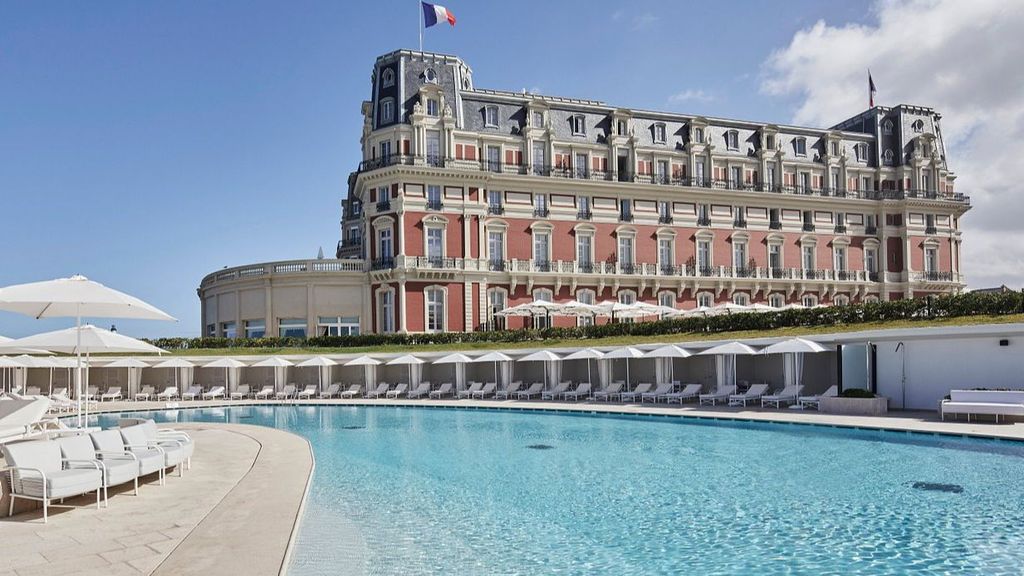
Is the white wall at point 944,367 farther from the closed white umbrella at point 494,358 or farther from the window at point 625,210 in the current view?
the window at point 625,210

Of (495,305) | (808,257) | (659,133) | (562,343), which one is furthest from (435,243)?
(808,257)

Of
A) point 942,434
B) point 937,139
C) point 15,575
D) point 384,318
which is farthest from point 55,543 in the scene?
point 937,139

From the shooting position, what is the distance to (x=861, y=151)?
47469 mm

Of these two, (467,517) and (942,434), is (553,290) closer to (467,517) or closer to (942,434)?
(942,434)

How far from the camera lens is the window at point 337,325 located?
36.8m

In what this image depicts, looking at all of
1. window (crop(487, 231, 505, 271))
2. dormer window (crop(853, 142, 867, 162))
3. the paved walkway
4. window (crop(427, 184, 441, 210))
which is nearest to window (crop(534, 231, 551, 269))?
window (crop(487, 231, 505, 271))

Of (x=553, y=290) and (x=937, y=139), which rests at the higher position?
(x=937, y=139)

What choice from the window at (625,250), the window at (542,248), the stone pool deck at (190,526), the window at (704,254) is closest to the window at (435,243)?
the window at (542,248)

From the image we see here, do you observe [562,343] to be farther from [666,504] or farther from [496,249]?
[666,504]

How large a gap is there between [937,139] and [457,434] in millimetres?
43568

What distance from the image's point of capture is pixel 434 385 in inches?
1204

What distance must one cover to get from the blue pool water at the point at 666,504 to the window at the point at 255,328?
70.0 feet

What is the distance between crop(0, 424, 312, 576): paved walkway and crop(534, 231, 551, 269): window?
1109 inches

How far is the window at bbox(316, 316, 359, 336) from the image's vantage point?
3683 cm
